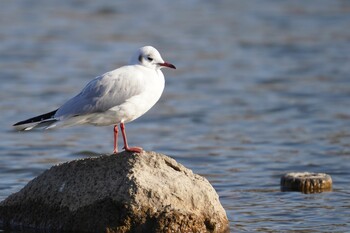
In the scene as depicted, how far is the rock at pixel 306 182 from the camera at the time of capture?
9727 mm

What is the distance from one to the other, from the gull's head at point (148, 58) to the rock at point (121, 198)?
841 mm

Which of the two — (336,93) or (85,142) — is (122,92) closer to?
(85,142)

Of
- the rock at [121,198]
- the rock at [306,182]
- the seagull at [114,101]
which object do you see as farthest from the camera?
the rock at [306,182]

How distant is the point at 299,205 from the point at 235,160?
96.9 inches

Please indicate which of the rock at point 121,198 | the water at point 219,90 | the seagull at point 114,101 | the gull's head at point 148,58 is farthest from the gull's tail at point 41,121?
the water at point 219,90

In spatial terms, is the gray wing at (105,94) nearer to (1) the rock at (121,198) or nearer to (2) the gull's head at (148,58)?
(2) the gull's head at (148,58)

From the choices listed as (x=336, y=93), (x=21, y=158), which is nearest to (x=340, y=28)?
(x=336, y=93)

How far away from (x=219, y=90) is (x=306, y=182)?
6.38 metres

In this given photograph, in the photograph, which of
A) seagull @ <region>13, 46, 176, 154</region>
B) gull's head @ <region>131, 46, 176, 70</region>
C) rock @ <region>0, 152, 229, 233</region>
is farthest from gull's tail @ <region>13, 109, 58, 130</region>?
gull's head @ <region>131, 46, 176, 70</region>

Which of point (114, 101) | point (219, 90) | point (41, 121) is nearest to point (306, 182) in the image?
point (114, 101)

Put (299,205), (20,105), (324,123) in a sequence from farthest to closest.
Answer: (20,105) → (324,123) → (299,205)

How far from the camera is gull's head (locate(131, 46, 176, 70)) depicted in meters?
8.04

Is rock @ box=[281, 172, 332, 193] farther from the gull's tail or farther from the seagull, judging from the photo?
the gull's tail

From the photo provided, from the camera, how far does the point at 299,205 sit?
9.21m
